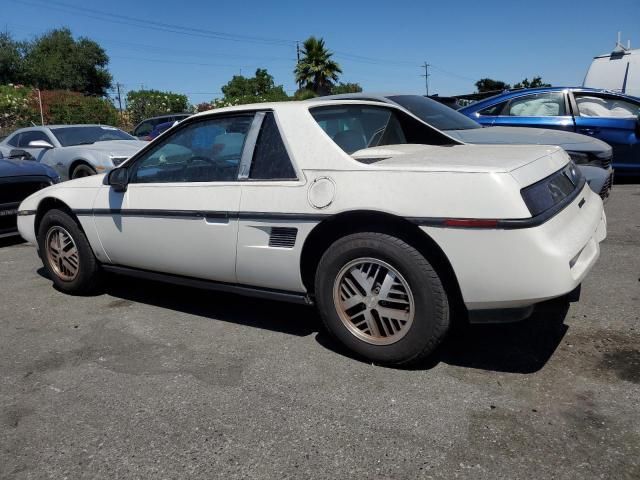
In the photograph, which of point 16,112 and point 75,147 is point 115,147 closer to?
point 75,147

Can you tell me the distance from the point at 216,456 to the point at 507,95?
746 cm

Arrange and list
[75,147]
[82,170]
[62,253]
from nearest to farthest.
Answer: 1. [62,253]
2. [82,170]
3. [75,147]

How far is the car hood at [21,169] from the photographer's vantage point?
676 centimetres

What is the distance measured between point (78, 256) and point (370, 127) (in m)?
2.51

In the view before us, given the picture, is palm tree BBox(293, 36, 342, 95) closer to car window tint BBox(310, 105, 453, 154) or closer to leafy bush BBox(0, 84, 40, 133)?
leafy bush BBox(0, 84, 40, 133)

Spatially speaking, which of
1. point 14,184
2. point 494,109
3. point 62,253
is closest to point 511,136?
point 494,109

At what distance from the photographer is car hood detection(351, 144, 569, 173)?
282 cm

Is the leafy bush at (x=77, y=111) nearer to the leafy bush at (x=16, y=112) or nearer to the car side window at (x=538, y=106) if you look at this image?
the leafy bush at (x=16, y=112)

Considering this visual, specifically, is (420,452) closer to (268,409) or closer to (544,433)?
(544,433)

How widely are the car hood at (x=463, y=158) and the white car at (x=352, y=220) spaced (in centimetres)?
1

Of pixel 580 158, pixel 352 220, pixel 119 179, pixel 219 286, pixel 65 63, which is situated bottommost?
pixel 219 286

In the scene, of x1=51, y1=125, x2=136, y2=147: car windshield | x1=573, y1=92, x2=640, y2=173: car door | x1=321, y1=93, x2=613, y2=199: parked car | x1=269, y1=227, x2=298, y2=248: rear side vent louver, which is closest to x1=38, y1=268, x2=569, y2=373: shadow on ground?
x1=269, y1=227, x2=298, y2=248: rear side vent louver

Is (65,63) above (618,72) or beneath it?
above

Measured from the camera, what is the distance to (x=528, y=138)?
236 inches
